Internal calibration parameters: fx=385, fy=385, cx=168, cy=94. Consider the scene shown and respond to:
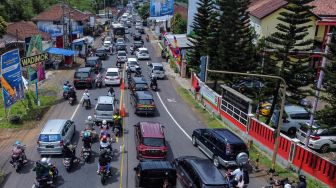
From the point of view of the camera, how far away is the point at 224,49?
40.9 m

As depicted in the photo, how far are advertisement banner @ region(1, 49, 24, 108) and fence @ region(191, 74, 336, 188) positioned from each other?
56.0ft

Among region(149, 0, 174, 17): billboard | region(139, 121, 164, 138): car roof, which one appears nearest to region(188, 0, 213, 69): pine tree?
region(139, 121, 164, 138): car roof

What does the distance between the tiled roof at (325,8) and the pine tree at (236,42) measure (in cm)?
1443

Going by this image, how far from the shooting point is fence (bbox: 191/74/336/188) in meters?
20.8

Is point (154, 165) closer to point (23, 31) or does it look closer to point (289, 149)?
point (289, 149)

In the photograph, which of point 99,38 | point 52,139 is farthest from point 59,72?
point 99,38

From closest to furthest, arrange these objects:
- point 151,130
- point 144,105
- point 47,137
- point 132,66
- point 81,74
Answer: point 47,137 → point 151,130 → point 144,105 → point 81,74 → point 132,66

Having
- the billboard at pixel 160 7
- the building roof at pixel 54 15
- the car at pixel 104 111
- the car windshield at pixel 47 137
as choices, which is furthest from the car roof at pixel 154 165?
the billboard at pixel 160 7

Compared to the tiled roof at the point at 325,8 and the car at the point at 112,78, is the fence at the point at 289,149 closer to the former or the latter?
the car at the point at 112,78

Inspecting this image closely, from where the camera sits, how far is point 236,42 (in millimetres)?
40969

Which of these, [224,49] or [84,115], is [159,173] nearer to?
[84,115]

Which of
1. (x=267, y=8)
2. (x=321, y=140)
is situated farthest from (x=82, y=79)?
(x=267, y=8)

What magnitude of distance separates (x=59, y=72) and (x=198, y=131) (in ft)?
99.6

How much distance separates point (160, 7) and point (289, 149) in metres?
64.2
